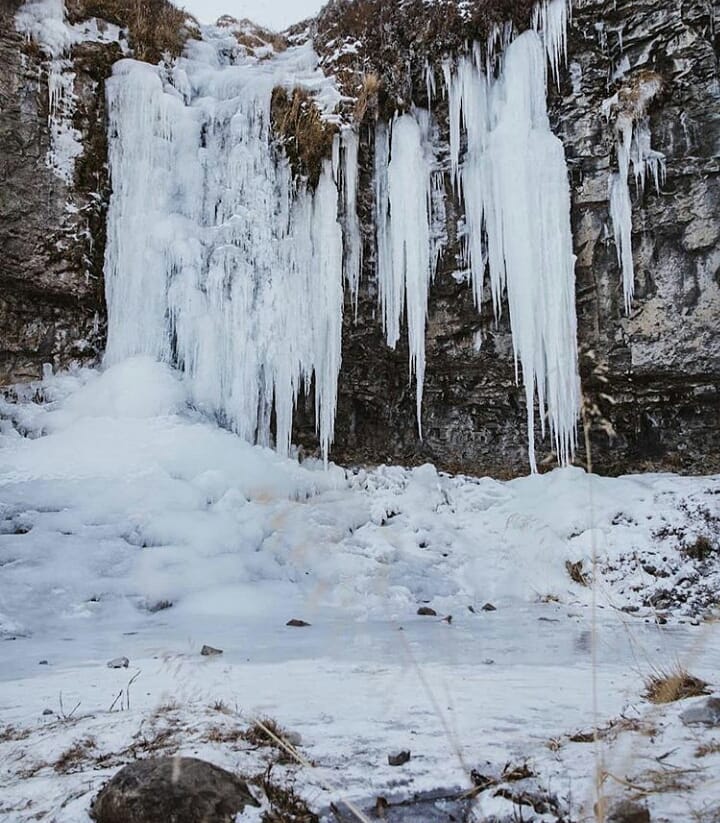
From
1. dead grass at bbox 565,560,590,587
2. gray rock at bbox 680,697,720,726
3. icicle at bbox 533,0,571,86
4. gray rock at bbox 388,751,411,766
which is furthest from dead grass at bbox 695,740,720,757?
icicle at bbox 533,0,571,86

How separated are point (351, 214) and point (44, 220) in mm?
4361

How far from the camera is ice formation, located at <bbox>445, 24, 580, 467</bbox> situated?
8.12 meters

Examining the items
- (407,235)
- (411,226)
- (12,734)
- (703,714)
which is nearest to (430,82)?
(411,226)

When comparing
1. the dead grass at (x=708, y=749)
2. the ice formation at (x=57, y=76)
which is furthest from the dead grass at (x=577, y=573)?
the ice formation at (x=57, y=76)

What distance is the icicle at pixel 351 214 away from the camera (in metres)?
9.12

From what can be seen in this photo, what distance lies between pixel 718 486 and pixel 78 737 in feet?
22.5

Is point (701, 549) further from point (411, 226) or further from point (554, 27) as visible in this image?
point (554, 27)

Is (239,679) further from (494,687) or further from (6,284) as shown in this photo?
(6,284)

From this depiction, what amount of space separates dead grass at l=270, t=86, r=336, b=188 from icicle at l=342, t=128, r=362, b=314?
0.27 meters

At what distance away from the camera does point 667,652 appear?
10.9 feet

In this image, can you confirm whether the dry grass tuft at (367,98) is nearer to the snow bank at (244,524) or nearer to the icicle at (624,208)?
the icicle at (624,208)

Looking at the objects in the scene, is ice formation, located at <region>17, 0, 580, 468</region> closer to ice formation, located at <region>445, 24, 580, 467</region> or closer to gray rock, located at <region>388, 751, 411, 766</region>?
ice formation, located at <region>445, 24, 580, 467</region>

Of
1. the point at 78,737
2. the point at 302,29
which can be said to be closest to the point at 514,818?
the point at 78,737

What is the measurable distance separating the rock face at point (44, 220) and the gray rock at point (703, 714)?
9.16 meters
